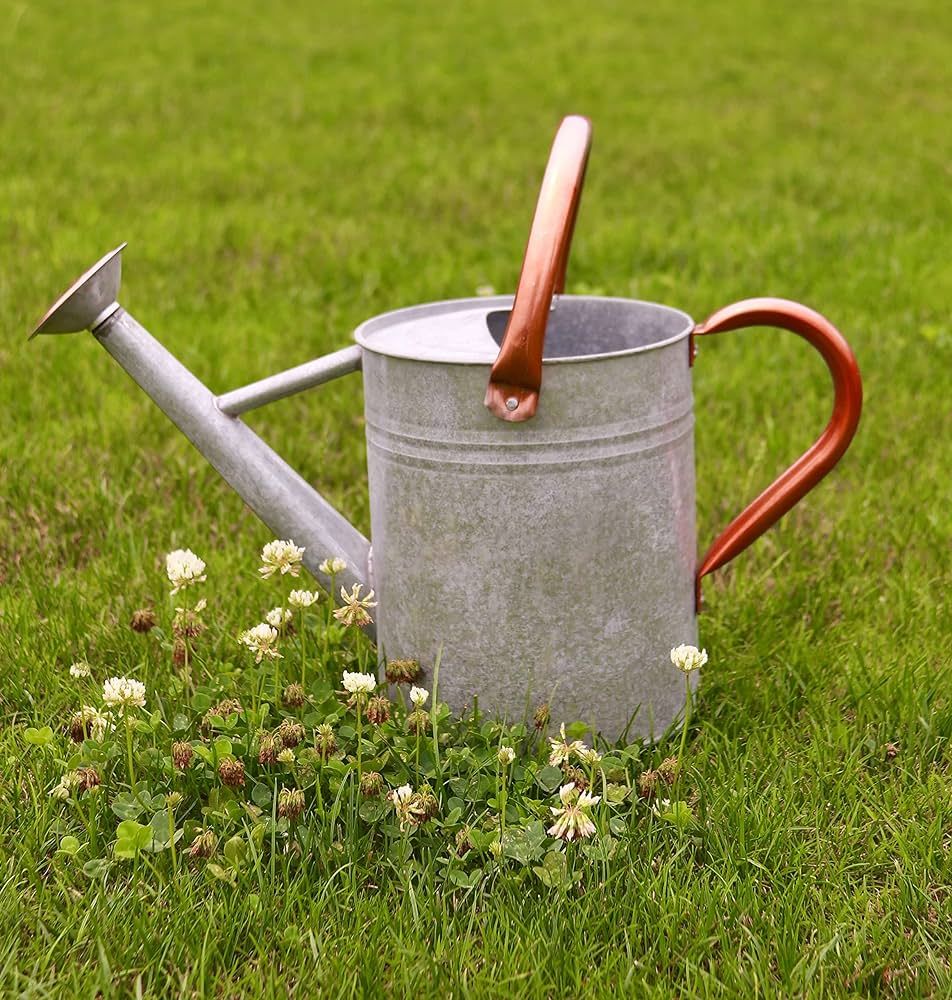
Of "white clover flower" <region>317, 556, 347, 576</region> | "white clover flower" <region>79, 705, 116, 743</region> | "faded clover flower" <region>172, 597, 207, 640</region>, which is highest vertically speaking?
"white clover flower" <region>317, 556, 347, 576</region>

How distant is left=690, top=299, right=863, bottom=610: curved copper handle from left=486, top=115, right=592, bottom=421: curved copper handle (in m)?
0.31

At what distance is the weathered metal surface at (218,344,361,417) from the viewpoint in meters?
1.83

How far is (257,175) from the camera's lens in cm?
551

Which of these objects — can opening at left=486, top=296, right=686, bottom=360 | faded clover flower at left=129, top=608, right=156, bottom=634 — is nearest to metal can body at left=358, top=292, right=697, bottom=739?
can opening at left=486, top=296, right=686, bottom=360

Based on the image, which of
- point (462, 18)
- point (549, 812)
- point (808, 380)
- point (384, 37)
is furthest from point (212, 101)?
point (549, 812)

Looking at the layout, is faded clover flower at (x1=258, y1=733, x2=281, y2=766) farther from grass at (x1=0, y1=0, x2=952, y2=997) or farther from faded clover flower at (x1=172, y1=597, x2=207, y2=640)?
faded clover flower at (x1=172, y1=597, x2=207, y2=640)

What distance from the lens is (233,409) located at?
6.24 feet

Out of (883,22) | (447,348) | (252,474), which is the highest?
(447,348)

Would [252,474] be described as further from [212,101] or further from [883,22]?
[883,22]

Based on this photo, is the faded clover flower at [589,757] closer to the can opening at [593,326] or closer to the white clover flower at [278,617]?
the white clover flower at [278,617]

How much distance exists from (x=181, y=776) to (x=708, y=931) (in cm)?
73

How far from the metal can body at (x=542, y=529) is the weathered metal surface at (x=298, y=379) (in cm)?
4

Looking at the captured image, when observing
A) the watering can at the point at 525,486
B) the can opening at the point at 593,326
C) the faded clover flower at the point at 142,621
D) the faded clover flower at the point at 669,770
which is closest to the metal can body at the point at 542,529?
the watering can at the point at 525,486

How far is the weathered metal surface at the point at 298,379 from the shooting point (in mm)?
1830
